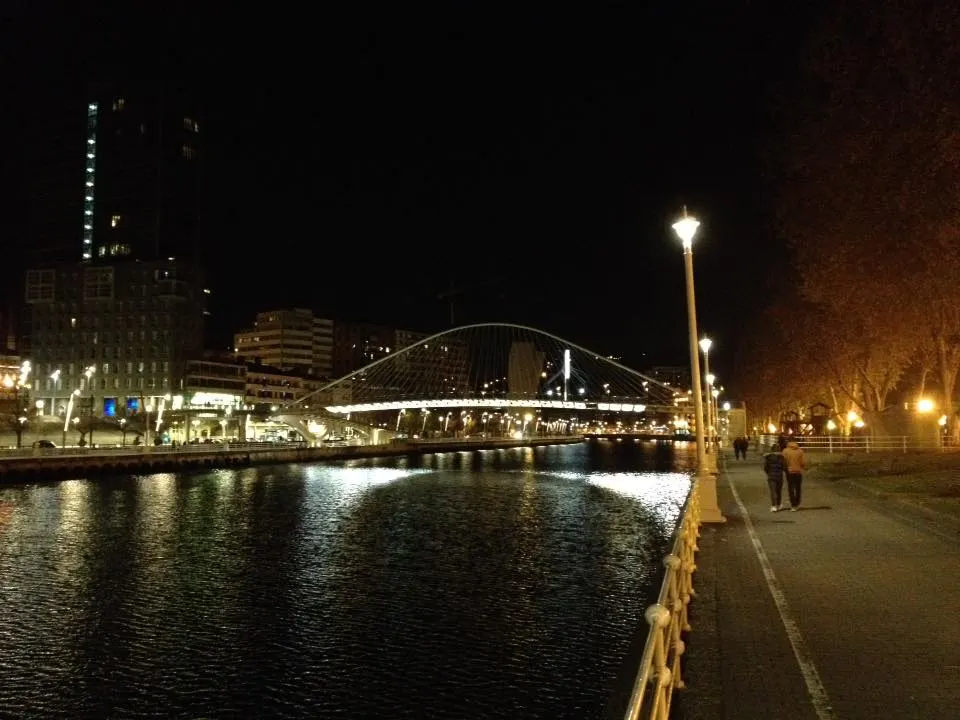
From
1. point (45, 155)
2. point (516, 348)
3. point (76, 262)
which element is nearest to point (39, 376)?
point (76, 262)

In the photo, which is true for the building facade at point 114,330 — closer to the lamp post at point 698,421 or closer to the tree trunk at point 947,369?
the tree trunk at point 947,369

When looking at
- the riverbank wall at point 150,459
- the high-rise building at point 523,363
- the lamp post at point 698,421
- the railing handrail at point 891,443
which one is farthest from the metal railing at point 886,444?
the high-rise building at point 523,363

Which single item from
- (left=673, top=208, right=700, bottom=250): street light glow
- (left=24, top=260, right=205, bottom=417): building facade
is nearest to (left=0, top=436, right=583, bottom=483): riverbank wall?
(left=673, top=208, right=700, bottom=250): street light glow

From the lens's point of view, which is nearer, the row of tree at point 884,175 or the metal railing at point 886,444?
the row of tree at point 884,175

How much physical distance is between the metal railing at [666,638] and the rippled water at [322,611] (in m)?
1.50

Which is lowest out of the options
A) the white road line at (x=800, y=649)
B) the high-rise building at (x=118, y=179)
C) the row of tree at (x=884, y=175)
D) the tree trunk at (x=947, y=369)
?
the white road line at (x=800, y=649)

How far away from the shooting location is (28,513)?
118 ft

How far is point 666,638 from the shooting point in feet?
25.4

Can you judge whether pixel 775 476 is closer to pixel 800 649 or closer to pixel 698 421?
pixel 698 421

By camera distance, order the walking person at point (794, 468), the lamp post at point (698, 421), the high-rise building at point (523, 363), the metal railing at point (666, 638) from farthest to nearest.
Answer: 1. the high-rise building at point (523, 363)
2. the walking person at point (794, 468)
3. the lamp post at point (698, 421)
4. the metal railing at point (666, 638)

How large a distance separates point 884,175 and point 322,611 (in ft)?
62.5

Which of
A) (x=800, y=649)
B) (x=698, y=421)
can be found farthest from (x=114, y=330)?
(x=800, y=649)

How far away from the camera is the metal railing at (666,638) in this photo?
6.08m

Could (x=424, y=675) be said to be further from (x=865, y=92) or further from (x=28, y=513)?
(x=28, y=513)
